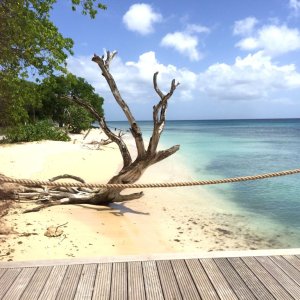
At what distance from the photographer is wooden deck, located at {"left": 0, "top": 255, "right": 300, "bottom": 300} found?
134 inches

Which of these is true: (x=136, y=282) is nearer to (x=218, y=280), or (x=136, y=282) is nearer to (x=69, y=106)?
(x=218, y=280)

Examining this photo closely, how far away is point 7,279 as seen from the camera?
370 cm

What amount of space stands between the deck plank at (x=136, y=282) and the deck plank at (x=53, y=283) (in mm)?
768

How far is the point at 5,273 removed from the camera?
12.6 feet

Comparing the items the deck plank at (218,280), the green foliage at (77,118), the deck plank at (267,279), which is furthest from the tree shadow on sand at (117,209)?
the green foliage at (77,118)

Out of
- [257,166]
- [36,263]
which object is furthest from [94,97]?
[36,263]

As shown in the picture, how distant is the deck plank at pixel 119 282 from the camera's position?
338cm

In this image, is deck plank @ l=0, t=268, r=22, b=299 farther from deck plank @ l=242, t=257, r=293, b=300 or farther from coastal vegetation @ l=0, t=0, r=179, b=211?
coastal vegetation @ l=0, t=0, r=179, b=211

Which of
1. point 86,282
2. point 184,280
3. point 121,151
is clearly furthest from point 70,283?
point 121,151

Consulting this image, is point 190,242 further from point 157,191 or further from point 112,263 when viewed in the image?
point 157,191

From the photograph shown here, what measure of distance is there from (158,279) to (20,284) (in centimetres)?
150

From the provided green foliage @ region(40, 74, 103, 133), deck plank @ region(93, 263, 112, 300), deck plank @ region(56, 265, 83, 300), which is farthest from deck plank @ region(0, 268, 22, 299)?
green foliage @ region(40, 74, 103, 133)

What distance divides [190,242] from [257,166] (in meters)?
16.2

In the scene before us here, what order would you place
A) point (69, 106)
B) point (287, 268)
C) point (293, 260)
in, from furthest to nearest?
point (69, 106)
point (293, 260)
point (287, 268)
